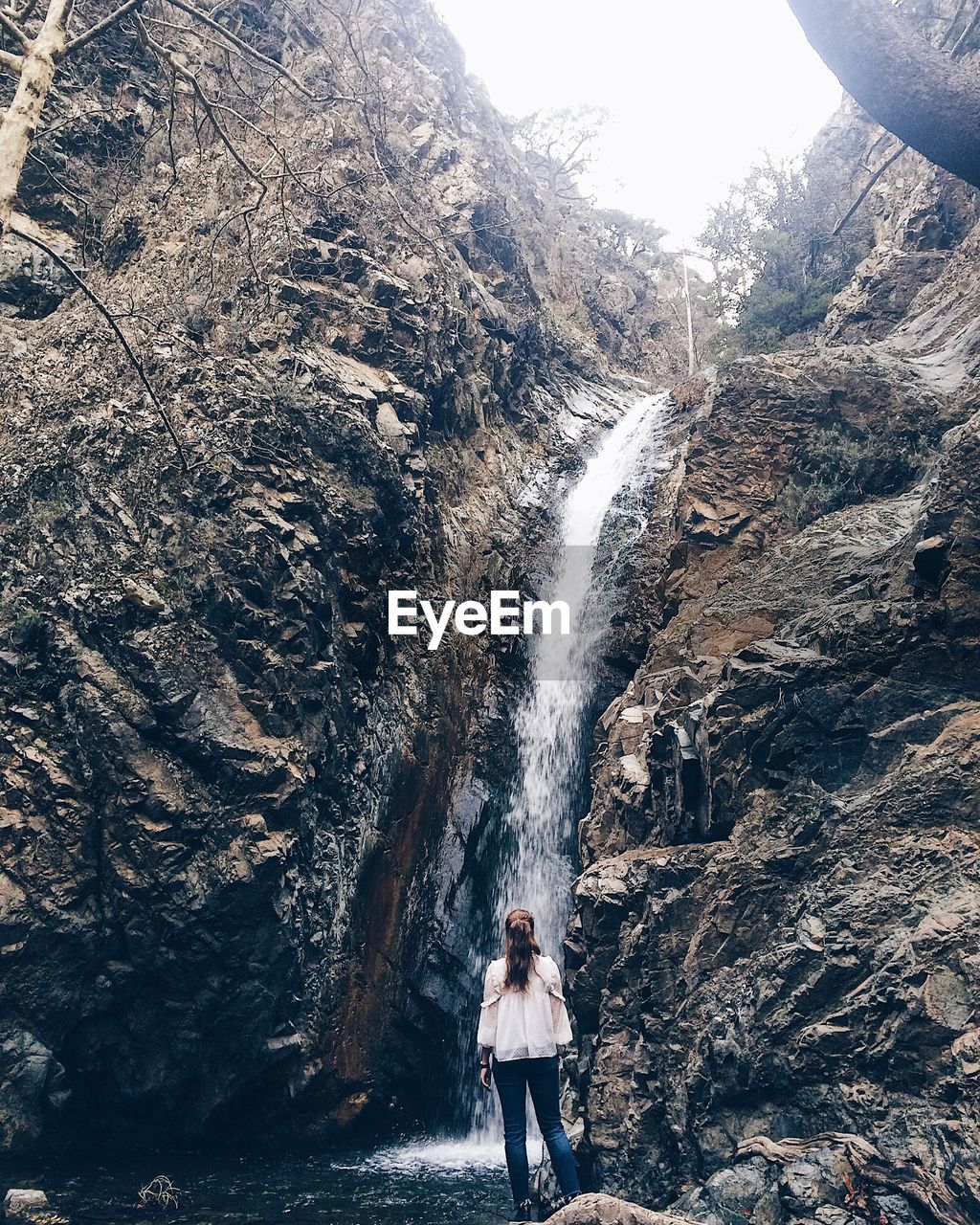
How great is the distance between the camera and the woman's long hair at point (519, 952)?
5.14 m

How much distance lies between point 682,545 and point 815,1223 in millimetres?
8179

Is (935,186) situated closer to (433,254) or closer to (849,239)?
(849,239)

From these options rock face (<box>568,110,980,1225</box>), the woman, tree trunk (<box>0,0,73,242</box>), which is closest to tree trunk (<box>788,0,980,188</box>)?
rock face (<box>568,110,980,1225</box>)

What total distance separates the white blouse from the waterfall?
16.7 ft

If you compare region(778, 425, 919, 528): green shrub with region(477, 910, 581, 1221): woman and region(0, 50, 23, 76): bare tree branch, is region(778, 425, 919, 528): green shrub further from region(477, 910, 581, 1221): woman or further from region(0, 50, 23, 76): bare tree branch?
region(0, 50, 23, 76): bare tree branch

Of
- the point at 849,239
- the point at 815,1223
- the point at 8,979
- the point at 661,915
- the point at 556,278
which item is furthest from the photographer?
the point at 556,278

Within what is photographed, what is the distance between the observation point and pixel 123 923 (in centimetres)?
805

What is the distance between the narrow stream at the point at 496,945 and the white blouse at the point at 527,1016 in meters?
2.69

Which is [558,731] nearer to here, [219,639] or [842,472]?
[219,639]

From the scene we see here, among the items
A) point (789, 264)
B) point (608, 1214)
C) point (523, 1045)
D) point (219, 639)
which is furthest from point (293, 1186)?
point (789, 264)

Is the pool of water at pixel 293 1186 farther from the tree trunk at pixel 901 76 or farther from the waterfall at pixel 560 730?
the tree trunk at pixel 901 76

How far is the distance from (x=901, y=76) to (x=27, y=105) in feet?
21.7

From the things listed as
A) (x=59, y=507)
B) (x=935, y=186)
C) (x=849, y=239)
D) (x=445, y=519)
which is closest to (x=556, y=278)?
(x=849, y=239)

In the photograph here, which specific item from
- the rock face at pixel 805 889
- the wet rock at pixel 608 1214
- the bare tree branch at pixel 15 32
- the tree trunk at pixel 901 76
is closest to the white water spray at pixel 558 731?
the rock face at pixel 805 889
